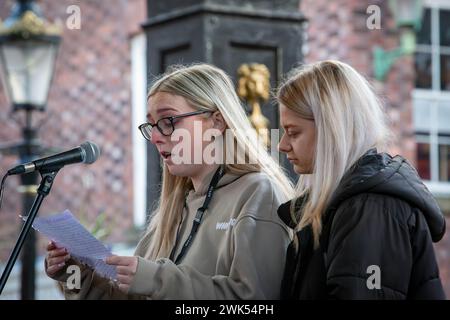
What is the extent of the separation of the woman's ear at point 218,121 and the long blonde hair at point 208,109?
0.01 meters

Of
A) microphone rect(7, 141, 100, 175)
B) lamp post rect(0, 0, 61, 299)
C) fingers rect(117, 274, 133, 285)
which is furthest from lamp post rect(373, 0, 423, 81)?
fingers rect(117, 274, 133, 285)

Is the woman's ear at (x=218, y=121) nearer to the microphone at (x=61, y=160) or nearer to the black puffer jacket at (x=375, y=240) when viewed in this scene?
the microphone at (x=61, y=160)

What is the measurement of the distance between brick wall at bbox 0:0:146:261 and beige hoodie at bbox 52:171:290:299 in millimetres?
6294

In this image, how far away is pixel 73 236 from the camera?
283cm

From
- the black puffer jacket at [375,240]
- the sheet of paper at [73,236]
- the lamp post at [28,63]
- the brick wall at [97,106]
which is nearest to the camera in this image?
the black puffer jacket at [375,240]

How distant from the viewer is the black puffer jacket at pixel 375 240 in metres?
2.44

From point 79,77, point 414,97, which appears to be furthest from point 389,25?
point 79,77

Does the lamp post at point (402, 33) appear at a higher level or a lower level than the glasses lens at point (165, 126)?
higher

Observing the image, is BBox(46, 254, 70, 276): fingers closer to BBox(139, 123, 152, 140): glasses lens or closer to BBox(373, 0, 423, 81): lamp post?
BBox(139, 123, 152, 140): glasses lens

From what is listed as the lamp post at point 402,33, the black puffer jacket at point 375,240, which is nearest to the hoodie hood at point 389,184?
the black puffer jacket at point 375,240

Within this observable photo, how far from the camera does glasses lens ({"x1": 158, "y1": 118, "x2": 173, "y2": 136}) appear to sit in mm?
2910

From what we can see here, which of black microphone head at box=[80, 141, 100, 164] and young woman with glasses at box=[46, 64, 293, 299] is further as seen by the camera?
black microphone head at box=[80, 141, 100, 164]

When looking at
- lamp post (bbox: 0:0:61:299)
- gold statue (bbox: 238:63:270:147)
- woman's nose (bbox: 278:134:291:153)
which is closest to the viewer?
woman's nose (bbox: 278:134:291:153)
